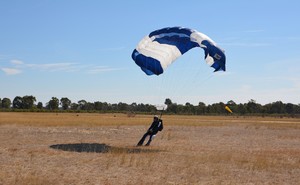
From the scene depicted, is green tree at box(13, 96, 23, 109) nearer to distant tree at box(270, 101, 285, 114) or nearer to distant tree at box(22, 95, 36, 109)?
distant tree at box(22, 95, 36, 109)

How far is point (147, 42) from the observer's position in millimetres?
19953

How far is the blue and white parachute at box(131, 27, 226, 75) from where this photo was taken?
18.8 m

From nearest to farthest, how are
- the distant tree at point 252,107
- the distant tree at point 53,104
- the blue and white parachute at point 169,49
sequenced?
the blue and white parachute at point 169,49, the distant tree at point 252,107, the distant tree at point 53,104

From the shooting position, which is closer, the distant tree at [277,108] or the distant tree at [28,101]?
the distant tree at [277,108]

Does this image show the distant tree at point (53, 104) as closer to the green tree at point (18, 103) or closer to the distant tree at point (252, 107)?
the green tree at point (18, 103)

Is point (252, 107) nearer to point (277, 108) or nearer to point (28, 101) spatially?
point (277, 108)

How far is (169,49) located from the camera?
63.8ft

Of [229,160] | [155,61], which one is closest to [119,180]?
[229,160]

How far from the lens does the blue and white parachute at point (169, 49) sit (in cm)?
1880

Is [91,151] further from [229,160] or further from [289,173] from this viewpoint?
[289,173]

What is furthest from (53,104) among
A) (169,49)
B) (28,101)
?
(169,49)

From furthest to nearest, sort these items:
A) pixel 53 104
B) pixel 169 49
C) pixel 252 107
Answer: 1. pixel 53 104
2. pixel 252 107
3. pixel 169 49

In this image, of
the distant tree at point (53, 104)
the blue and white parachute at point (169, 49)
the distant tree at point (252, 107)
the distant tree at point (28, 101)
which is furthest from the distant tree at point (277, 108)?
the blue and white parachute at point (169, 49)

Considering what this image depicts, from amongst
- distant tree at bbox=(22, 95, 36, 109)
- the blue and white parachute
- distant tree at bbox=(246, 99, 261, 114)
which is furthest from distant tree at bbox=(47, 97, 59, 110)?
the blue and white parachute
